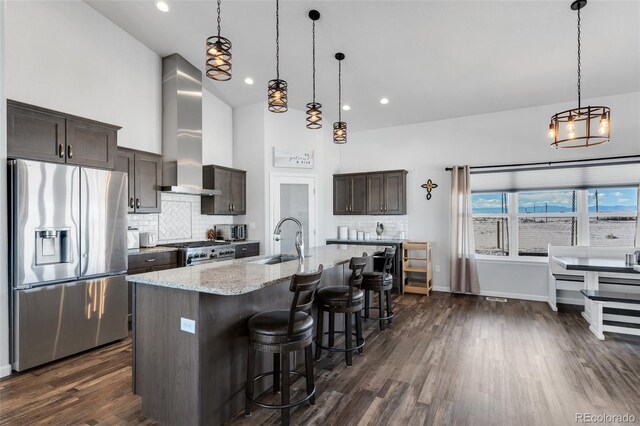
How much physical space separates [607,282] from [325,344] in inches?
161

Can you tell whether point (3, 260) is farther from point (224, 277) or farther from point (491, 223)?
point (491, 223)

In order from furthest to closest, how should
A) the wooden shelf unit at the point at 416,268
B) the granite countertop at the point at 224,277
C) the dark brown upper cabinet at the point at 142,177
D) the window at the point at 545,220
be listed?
the wooden shelf unit at the point at 416,268, the window at the point at 545,220, the dark brown upper cabinet at the point at 142,177, the granite countertop at the point at 224,277

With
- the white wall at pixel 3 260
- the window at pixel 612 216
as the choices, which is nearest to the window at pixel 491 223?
the window at pixel 612 216

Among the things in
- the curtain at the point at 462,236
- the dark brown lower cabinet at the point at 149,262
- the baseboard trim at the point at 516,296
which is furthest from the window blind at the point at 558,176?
the dark brown lower cabinet at the point at 149,262

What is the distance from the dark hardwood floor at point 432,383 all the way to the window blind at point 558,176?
7.54ft

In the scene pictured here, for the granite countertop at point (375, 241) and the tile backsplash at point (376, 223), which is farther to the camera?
the tile backsplash at point (376, 223)

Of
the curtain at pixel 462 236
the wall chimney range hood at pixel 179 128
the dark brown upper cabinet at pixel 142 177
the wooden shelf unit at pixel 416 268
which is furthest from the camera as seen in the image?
the wooden shelf unit at pixel 416 268

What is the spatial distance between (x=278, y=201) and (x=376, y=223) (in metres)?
2.05

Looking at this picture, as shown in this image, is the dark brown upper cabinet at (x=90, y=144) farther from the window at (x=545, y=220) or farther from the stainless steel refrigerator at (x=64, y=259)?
the window at (x=545, y=220)

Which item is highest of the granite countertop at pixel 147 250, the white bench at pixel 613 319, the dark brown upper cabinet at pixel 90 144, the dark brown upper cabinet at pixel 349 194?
the dark brown upper cabinet at pixel 90 144

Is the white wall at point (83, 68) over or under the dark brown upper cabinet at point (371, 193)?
over

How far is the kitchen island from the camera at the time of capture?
213cm

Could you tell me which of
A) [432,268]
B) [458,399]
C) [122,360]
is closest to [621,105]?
[432,268]

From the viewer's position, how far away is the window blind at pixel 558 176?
197 inches
